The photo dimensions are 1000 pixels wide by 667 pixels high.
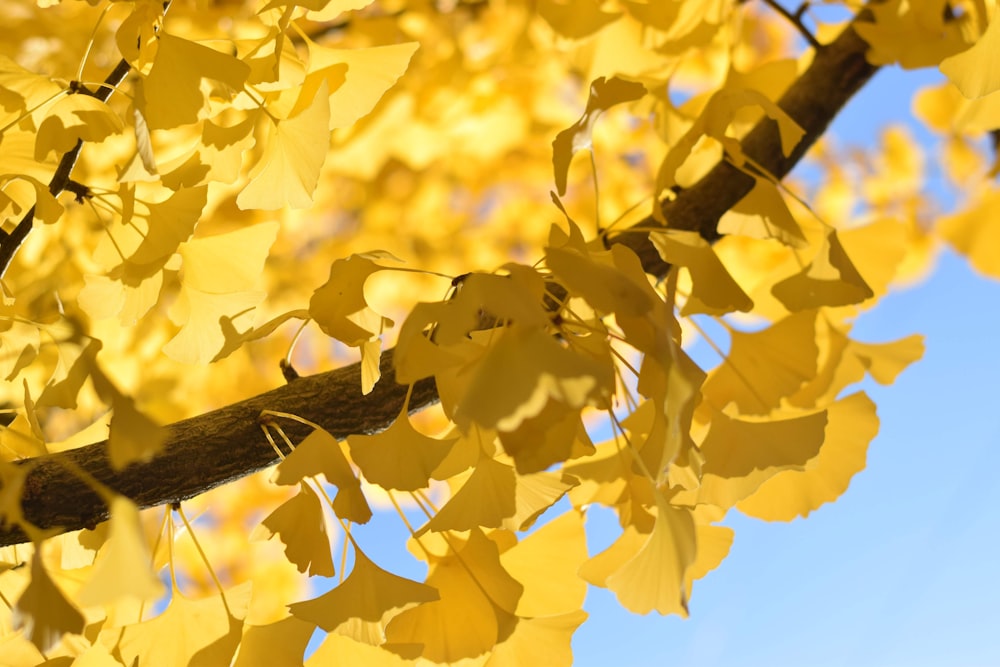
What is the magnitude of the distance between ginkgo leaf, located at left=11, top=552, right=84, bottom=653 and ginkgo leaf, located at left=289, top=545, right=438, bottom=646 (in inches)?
3.5

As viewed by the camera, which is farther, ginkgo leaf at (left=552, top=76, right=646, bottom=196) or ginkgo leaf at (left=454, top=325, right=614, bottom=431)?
ginkgo leaf at (left=552, top=76, right=646, bottom=196)

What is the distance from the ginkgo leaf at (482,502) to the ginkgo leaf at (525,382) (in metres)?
0.09

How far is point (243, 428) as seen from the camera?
0.35 m

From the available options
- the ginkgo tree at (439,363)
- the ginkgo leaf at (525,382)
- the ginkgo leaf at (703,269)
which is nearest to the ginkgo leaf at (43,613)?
the ginkgo tree at (439,363)

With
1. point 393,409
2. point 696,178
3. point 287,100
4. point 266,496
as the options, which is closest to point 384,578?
point 393,409

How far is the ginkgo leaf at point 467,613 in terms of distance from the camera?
34cm

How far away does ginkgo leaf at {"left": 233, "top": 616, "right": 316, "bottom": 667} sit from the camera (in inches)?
13.3

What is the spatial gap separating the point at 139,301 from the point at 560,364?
230 mm

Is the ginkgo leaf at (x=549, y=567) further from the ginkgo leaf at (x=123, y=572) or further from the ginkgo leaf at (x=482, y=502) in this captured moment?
the ginkgo leaf at (x=123, y=572)

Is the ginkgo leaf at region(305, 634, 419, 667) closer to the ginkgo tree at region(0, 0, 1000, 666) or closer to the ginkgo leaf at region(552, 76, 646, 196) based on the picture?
the ginkgo tree at region(0, 0, 1000, 666)

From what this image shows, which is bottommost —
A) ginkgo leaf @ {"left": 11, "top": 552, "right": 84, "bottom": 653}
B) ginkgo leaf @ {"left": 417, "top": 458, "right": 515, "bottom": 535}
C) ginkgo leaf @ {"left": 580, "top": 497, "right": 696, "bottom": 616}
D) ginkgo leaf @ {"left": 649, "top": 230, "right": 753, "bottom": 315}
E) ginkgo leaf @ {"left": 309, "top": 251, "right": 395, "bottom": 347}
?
ginkgo leaf @ {"left": 11, "top": 552, "right": 84, "bottom": 653}

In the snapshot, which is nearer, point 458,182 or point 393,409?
point 393,409

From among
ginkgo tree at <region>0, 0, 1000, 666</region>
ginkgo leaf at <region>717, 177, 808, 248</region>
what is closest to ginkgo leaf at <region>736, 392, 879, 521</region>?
ginkgo tree at <region>0, 0, 1000, 666</region>

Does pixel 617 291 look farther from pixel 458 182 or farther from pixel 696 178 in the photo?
pixel 458 182
